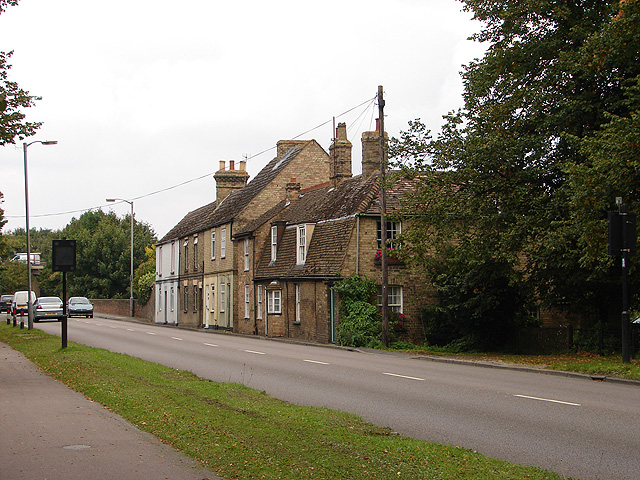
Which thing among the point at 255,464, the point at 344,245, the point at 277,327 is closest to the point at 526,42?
the point at 344,245

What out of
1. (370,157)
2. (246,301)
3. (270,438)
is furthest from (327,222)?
(270,438)

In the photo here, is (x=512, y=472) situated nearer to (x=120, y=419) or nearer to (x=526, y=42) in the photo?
(x=120, y=419)

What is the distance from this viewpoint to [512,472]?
7.55 m

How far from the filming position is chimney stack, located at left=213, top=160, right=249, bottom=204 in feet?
187

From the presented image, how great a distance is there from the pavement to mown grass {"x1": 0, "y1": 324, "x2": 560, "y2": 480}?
0.89 ft

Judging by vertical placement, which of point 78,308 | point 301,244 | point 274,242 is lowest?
point 78,308

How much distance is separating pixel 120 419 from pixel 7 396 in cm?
382

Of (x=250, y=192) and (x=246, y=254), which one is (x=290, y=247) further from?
(x=250, y=192)

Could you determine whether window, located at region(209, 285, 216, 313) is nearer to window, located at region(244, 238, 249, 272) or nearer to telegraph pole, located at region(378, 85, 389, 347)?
window, located at region(244, 238, 249, 272)

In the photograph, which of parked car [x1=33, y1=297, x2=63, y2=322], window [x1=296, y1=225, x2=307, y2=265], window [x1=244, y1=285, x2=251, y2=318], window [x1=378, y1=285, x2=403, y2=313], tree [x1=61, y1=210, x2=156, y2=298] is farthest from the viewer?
tree [x1=61, y1=210, x2=156, y2=298]

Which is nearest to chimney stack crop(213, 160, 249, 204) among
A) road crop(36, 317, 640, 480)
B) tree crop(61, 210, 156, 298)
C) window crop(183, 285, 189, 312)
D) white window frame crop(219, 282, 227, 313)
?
window crop(183, 285, 189, 312)

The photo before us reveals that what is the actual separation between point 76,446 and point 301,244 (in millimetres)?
29430

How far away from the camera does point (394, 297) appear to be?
33.7m

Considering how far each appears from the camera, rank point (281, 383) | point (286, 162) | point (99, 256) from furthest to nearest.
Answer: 1. point (99, 256)
2. point (286, 162)
3. point (281, 383)
